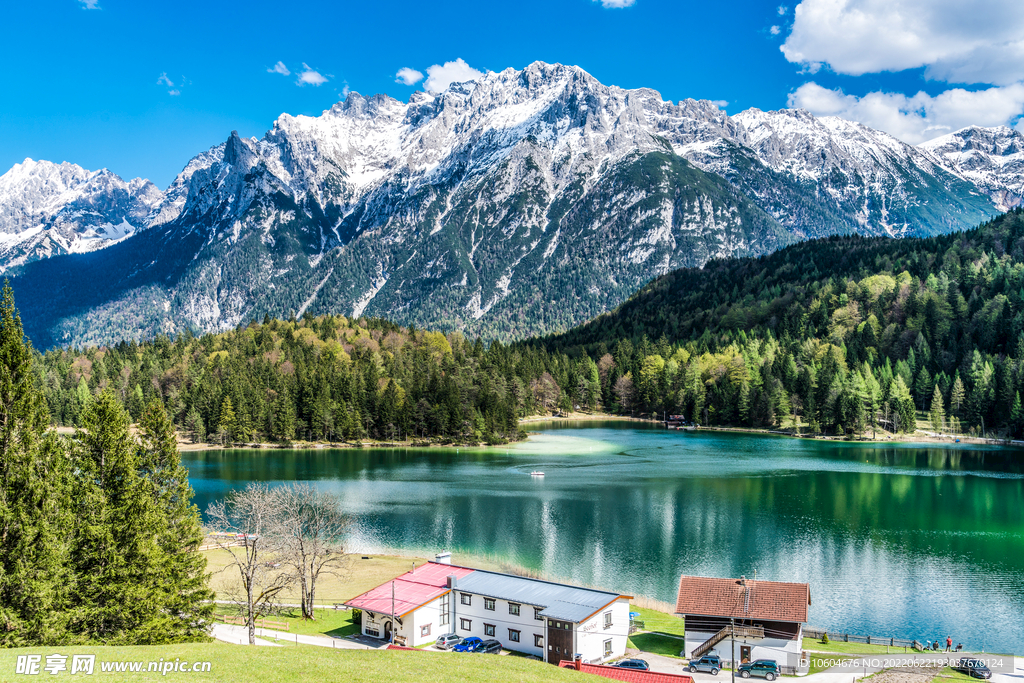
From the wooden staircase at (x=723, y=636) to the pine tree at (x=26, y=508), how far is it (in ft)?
100

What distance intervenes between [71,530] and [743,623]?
3402 centimetres

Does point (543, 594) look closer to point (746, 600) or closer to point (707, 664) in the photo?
point (707, 664)

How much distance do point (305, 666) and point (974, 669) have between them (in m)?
32.6

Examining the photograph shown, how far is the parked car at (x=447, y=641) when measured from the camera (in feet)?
140

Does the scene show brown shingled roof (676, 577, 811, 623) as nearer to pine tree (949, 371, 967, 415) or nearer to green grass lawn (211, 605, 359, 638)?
green grass lawn (211, 605, 359, 638)

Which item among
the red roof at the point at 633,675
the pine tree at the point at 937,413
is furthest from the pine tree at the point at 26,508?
the pine tree at the point at 937,413

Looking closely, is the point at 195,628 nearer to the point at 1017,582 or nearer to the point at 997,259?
the point at 1017,582

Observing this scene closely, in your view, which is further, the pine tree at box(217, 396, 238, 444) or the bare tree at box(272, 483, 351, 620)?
the pine tree at box(217, 396, 238, 444)

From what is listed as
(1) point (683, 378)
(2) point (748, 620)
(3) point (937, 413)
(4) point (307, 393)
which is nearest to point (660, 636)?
(2) point (748, 620)

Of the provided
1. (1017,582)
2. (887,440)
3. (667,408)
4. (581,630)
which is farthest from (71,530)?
(667,408)

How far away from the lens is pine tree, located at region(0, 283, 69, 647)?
88.0 feet

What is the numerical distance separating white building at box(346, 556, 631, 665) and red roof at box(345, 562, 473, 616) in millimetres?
61

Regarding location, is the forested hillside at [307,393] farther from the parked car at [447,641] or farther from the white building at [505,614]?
the parked car at [447,641]

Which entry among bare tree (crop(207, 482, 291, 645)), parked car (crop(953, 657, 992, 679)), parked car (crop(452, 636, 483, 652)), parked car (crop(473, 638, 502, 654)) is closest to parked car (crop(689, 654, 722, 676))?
parked car (crop(473, 638, 502, 654))
